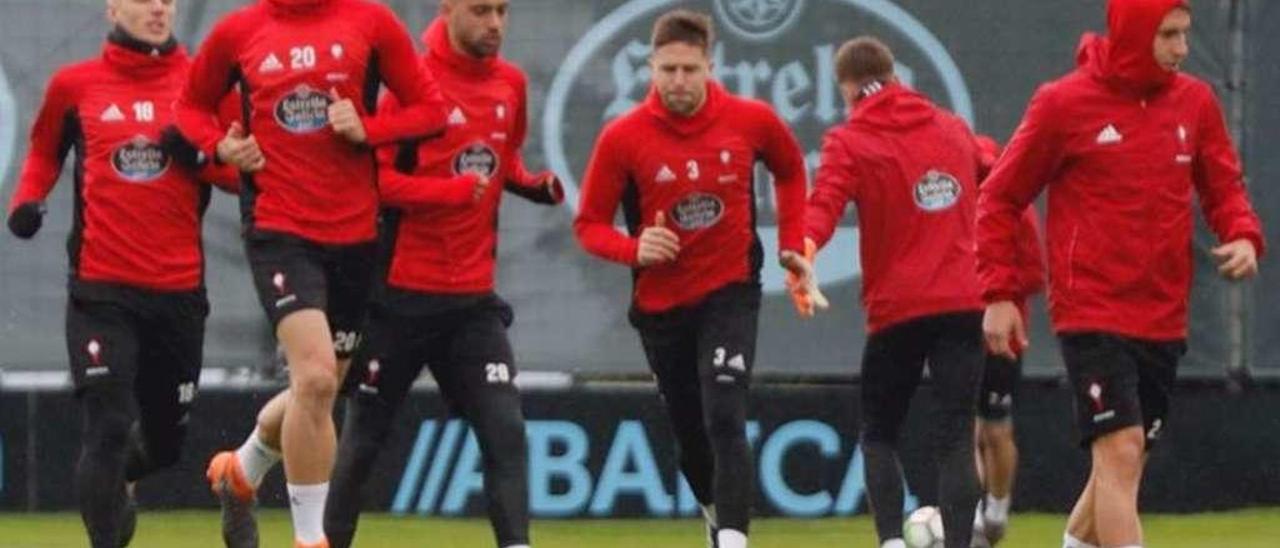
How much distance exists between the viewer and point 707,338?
12.4 meters

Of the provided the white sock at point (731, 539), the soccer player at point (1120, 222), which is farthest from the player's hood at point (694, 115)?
the soccer player at point (1120, 222)

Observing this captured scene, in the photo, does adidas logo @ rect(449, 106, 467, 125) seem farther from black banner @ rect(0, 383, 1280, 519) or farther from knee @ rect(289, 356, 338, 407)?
black banner @ rect(0, 383, 1280, 519)

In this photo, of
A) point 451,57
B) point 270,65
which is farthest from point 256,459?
point 270,65

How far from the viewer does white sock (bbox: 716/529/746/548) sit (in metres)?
12.1

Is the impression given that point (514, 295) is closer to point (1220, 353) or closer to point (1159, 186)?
point (1220, 353)

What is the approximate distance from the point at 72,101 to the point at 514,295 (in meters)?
3.68

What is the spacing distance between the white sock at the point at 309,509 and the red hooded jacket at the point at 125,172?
1299 millimetres

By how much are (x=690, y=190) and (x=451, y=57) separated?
0.97m

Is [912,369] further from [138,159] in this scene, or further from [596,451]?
[596,451]

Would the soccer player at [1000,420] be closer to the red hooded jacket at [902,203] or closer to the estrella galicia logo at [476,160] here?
the red hooded jacket at [902,203]

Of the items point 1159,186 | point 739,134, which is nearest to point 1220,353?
point 739,134

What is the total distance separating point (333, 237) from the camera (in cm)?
1157

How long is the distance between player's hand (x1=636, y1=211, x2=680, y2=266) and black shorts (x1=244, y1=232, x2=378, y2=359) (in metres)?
0.94

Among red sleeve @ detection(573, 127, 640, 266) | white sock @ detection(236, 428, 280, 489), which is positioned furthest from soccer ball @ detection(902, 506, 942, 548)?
white sock @ detection(236, 428, 280, 489)
